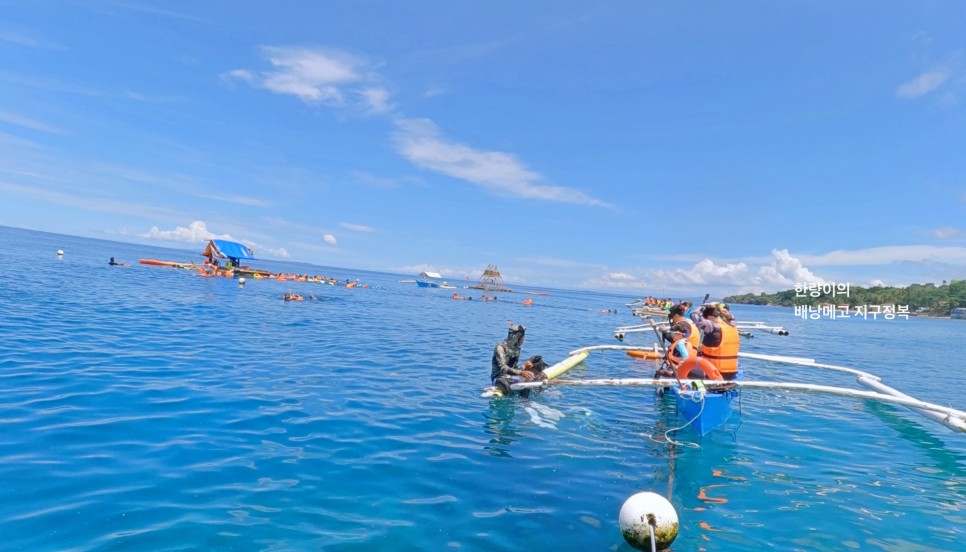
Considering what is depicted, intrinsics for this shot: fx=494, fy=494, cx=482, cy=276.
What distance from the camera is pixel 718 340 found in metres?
12.4

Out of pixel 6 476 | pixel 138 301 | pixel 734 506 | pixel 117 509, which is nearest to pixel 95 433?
pixel 6 476

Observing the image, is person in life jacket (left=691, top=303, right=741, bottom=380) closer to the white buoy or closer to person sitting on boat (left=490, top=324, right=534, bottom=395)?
person sitting on boat (left=490, top=324, right=534, bottom=395)

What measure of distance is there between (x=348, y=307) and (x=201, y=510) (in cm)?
3404

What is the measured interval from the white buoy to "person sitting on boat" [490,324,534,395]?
743 cm

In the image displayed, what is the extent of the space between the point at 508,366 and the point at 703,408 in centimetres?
496

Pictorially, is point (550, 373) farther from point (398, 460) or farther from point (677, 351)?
point (398, 460)

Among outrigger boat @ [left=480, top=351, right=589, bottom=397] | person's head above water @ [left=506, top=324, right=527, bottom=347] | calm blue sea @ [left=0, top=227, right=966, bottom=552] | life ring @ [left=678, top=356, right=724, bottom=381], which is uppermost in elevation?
person's head above water @ [left=506, top=324, right=527, bottom=347]

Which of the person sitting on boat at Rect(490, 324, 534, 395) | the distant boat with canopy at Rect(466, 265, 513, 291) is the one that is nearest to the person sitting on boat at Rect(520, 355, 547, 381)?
the person sitting on boat at Rect(490, 324, 534, 395)

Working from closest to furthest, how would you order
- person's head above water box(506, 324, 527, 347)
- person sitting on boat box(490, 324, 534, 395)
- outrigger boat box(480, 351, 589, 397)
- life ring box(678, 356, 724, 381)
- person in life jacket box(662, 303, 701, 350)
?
life ring box(678, 356, 724, 381) < outrigger boat box(480, 351, 589, 397) < person sitting on boat box(490, 324, 534, 395) < person's head above water box(506, 324, 527, 347) < person in life jacket box(662, 303, 701, 350)

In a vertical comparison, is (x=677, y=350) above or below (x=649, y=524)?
above

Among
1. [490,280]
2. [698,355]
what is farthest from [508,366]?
[490,280]

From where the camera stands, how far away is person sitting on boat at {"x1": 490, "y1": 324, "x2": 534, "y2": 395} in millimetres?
13172

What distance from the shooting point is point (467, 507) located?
7023mm

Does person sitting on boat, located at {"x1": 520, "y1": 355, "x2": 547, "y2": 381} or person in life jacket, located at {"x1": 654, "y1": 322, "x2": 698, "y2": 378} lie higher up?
person in life jacket, located at {"x1": 654, "y1": 322, "x2": 698, "y2": 378}
